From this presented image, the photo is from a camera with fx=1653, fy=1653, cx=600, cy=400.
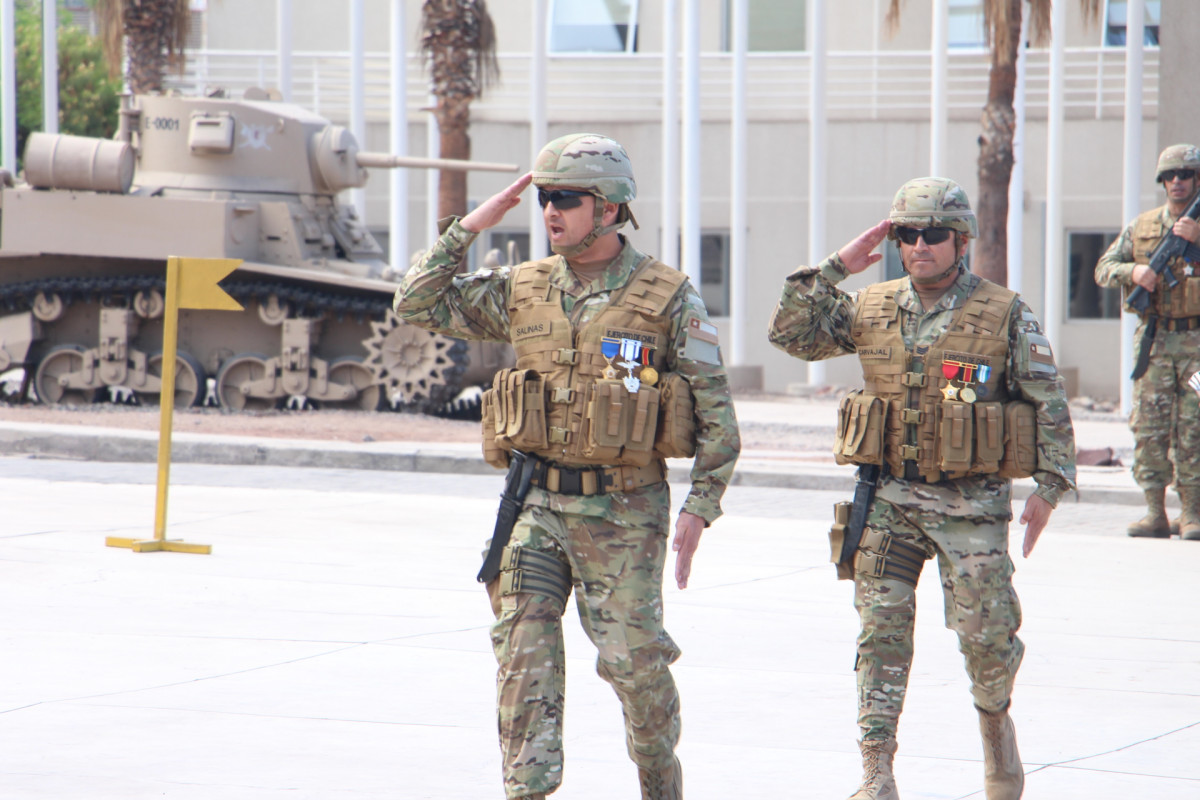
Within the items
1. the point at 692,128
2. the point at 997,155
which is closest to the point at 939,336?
the point at 692,128

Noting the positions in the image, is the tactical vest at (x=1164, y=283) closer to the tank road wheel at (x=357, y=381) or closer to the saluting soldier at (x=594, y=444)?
the saluting soldier at (x=594, y=444)

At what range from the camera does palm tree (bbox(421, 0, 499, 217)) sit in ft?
76.0

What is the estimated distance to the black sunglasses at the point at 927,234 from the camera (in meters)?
5.12

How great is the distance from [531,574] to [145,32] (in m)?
22.0

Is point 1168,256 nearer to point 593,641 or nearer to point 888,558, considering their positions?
point 888,558

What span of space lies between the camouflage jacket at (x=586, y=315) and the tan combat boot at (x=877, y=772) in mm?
831

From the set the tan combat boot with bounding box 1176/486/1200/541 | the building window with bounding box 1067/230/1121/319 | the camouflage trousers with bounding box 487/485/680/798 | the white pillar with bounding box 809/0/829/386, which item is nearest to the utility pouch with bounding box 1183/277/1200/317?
the tan combat boot with bounding box 1176/486/1200/541

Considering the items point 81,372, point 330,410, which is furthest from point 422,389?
point 81,372

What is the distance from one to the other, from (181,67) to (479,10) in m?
5.33

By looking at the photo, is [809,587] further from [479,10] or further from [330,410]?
[479,10]

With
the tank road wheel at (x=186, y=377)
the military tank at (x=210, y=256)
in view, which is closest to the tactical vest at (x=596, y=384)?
the military tank at (x=210, y=256)

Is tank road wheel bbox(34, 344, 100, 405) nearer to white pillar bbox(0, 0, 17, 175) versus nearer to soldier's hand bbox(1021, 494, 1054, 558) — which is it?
white pillar bbox(0, 0, 17, 175)

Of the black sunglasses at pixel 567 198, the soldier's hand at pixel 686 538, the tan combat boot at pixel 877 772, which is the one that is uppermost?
the black sunglasses at pixel 567 198

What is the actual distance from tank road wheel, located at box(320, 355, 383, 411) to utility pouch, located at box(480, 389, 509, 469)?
1321 cm
